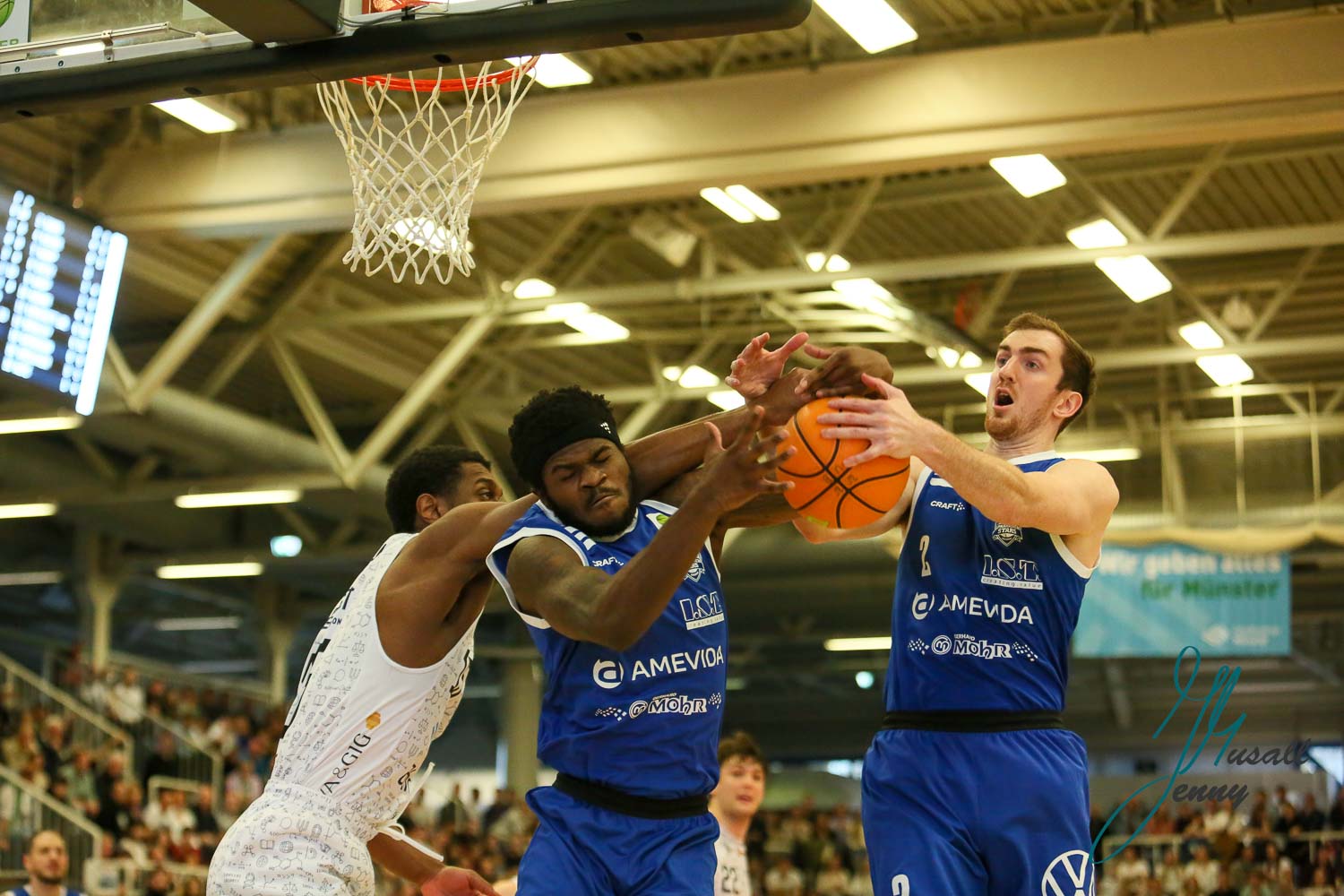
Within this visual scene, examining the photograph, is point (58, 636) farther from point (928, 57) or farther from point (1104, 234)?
point (928, 57)

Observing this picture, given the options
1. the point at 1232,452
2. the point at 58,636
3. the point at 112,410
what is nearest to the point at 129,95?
the point at 112,410

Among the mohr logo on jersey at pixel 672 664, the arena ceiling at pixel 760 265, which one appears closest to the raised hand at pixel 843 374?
the mohr logo on jersey at pixel 672 664

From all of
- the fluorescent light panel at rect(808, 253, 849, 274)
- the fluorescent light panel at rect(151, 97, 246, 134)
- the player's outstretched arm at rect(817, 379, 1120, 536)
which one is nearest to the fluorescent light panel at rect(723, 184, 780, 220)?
the fluorescent light panel at rect(808, 253, 849, 274)

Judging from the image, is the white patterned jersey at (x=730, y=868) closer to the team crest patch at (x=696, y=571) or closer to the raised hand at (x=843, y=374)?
the team crest patch at (x=696, y=571)

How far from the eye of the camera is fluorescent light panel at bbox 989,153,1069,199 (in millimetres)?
13547

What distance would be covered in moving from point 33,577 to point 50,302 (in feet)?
55.8

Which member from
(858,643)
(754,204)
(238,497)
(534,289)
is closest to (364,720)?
(754,204)

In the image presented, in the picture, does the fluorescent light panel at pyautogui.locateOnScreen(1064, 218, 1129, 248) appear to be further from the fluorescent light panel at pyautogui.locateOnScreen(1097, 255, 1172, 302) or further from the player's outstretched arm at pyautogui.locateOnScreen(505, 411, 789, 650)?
the player's outstretched arm at pyautogui.locateOnScreen(505, 411, 789, 650)

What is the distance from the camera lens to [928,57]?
1098 centimetres

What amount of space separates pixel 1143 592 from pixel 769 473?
13723mm

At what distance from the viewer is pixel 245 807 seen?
1909cm

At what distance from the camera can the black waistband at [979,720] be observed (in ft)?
14.8

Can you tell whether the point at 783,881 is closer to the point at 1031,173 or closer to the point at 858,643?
the point at 858,643

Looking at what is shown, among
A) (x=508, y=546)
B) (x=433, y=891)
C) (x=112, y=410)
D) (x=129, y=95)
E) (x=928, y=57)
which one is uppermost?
(x=928, y=57)
